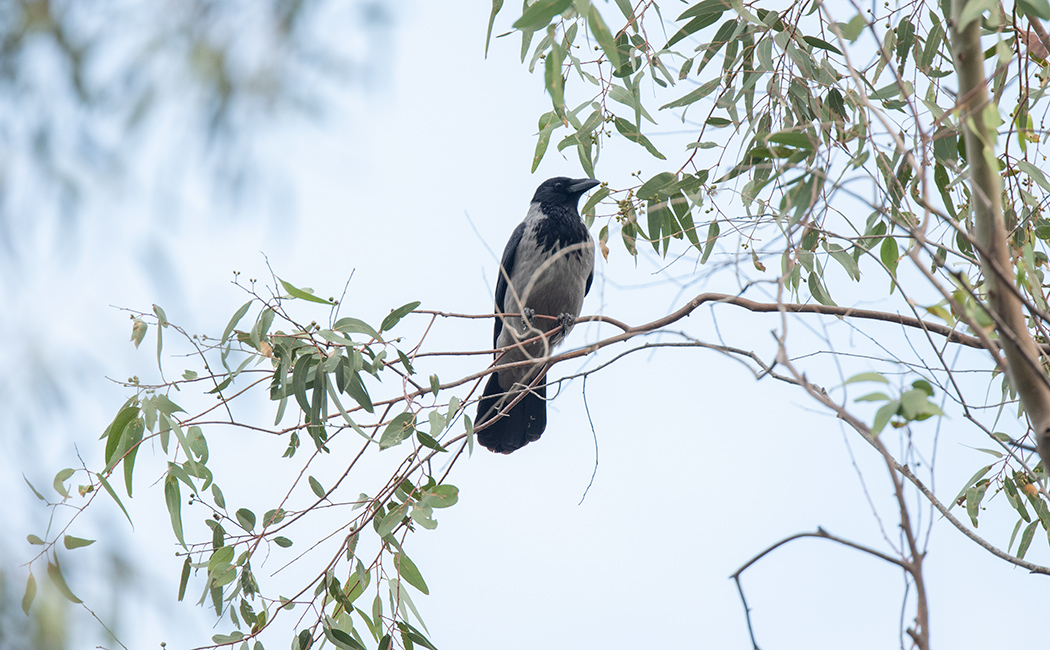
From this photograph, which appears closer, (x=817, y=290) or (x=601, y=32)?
(x=601, y=32)

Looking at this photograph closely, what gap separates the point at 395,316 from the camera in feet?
7.68

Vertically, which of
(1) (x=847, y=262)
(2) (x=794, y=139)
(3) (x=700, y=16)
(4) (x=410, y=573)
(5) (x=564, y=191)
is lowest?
(4) (x=410, y=573)

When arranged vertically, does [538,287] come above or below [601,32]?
above

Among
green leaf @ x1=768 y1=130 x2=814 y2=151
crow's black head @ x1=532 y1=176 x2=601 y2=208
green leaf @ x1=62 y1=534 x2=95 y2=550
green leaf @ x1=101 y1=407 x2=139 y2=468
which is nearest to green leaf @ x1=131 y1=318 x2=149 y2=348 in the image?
green leaf @ x1=101 y1=407 x2=139 y2=468

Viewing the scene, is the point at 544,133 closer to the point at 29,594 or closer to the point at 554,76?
the point at 554,76

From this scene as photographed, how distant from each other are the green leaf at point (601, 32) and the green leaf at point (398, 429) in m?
1.05

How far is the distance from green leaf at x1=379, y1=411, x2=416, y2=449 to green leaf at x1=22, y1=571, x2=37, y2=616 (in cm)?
98

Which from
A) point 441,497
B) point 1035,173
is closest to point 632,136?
point 1035,173

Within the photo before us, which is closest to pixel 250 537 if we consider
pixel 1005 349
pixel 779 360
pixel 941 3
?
pixel 779 360

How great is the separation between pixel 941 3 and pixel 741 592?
1.75 metres

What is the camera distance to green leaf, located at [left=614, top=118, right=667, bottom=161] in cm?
281

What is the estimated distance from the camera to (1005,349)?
155 centimetres

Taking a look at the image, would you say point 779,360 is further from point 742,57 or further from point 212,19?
point 742,57

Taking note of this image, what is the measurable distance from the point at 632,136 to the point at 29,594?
2.08m
